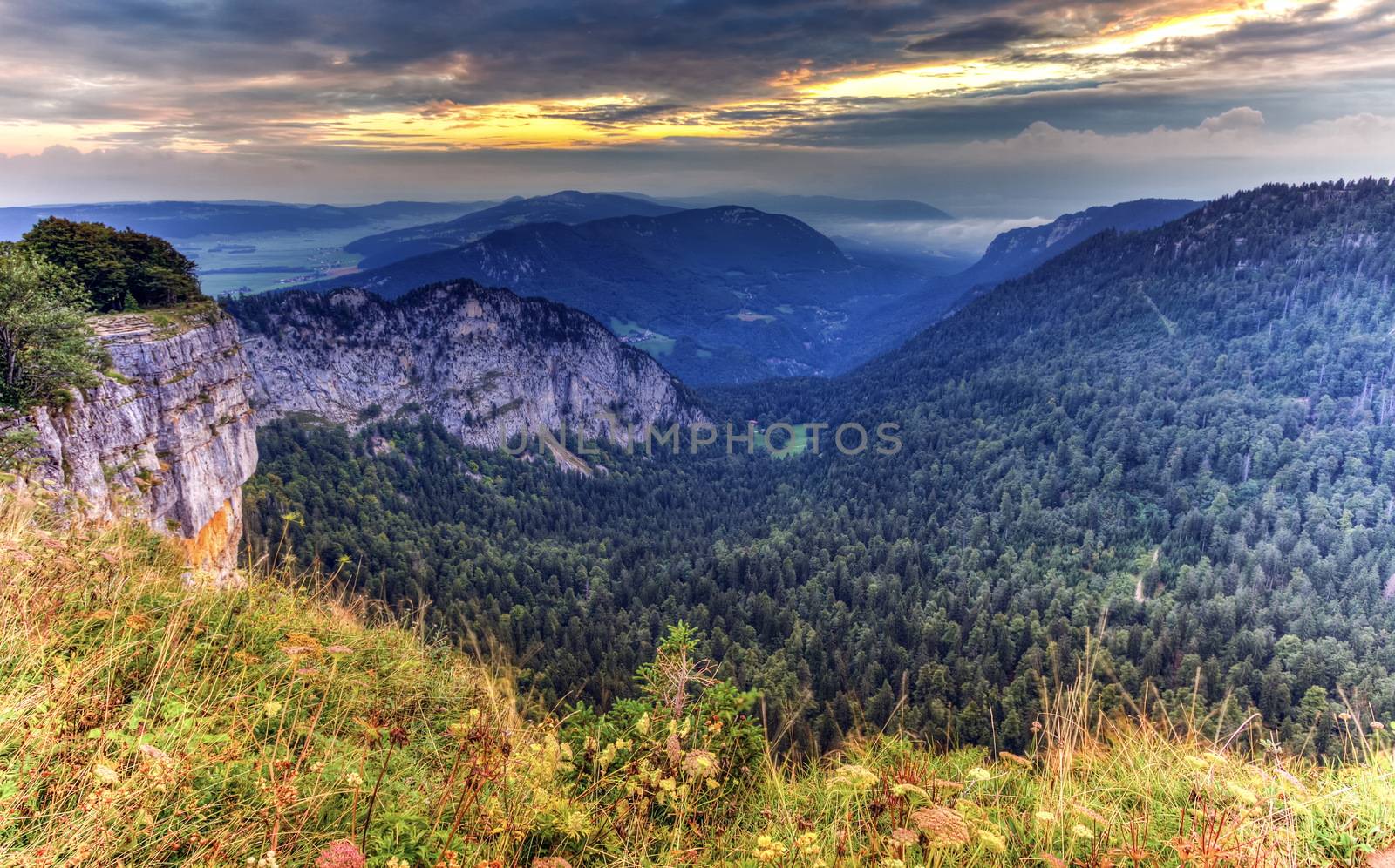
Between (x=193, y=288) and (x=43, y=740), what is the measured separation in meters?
54.7

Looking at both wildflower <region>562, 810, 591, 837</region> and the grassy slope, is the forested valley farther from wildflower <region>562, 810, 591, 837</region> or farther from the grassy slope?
wildflower <region>562, 810, 591, 837</region>

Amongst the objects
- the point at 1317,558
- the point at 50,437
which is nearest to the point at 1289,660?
the point at 1317,558

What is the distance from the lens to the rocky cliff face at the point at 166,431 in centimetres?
2292

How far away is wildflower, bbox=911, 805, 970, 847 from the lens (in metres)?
4.69

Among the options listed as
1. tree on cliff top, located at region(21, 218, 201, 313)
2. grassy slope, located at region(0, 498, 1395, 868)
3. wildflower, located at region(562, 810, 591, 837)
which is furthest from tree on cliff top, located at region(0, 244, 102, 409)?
wildflower, located at region(562, 810, 591, 837)

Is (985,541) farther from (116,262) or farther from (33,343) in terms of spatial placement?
(33,343)

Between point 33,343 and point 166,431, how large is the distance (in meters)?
15.6

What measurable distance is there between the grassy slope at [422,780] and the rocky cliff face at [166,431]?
10314 millimetres

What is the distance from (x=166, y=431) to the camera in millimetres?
35188

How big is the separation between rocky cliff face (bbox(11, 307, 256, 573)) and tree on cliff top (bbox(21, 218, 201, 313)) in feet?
8.51

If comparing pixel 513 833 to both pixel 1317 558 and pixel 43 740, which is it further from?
pixel 1317 558

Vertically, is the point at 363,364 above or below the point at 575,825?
below

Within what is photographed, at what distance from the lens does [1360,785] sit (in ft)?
21.6

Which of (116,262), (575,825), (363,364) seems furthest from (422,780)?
(363,364)
